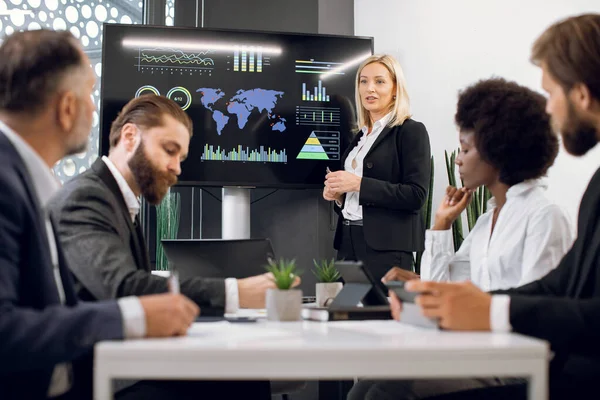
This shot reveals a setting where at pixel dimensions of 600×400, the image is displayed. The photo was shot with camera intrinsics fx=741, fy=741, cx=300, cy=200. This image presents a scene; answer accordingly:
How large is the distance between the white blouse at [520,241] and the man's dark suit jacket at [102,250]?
0.84 meters

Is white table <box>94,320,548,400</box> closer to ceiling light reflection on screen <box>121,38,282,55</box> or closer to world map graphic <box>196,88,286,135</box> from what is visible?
world map graphic <box>196,88,286,135</box>

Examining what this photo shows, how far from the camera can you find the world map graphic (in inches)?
180

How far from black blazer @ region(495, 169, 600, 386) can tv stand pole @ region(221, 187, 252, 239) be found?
3.03 m

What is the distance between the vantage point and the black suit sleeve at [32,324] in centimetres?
127

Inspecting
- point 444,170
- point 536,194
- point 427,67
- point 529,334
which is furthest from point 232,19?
point 529,334

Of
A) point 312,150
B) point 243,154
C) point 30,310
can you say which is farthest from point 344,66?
point 30,310

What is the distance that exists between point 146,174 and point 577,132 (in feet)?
4.53

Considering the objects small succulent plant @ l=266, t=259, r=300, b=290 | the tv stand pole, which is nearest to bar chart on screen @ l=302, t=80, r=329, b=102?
the tv stand pole

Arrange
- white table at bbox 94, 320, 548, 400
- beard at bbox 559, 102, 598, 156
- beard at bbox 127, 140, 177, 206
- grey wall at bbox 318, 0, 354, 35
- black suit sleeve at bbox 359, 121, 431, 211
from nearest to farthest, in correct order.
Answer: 1. white table at bbox 94, 320, 548, 400
2. beard at bbox 559, 102, 598, 156
3. beard at bbox 127, 140, 177, 206
4. black suit sleeve at bbox 359, 121, 431, 211
5. grey wall at bbox 318, 0, 354, 35

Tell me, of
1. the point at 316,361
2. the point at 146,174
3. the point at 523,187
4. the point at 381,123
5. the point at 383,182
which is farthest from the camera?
the point at 381,123

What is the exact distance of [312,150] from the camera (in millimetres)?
4688

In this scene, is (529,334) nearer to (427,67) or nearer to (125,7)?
(427,67)

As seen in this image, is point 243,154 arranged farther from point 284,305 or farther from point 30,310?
point 30,310

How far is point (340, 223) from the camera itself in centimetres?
416
